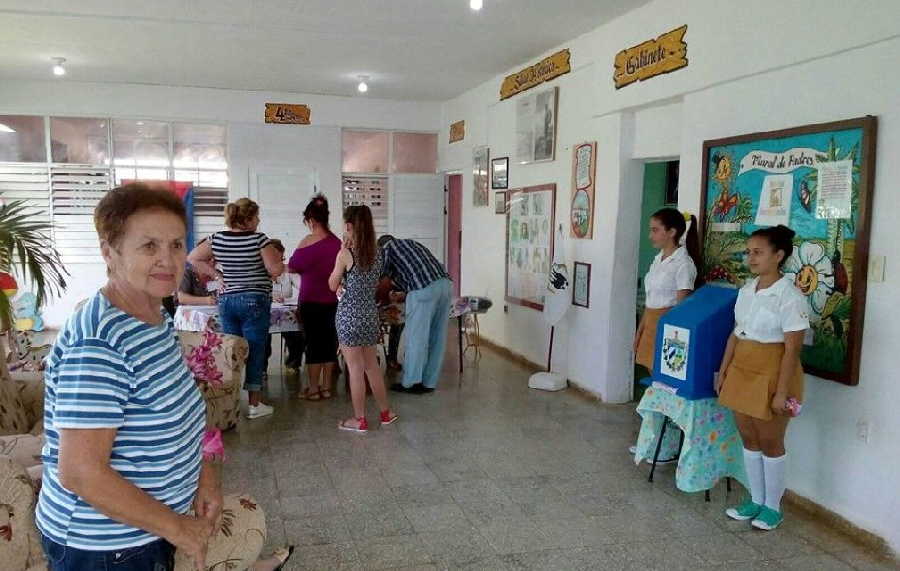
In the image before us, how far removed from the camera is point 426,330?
516 cm

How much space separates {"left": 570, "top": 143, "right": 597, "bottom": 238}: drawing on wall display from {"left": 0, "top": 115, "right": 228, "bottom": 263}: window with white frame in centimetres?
478

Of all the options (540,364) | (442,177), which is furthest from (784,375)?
(442,177)

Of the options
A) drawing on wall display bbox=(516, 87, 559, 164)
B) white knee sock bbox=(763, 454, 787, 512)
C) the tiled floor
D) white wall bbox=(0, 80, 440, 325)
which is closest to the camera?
A: the tiled floor

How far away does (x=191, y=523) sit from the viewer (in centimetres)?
137

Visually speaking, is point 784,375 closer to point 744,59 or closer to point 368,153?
point 744,59

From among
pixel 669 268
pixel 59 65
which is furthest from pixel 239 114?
pixel 669 268

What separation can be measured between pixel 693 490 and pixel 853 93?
1.98 metres

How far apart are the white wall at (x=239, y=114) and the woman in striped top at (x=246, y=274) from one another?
3.92 metres

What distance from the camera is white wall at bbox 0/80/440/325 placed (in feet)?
25.2

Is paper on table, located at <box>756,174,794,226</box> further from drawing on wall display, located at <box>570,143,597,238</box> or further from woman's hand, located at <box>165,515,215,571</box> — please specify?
woman's hand, located at <box>165,515,215,571</box>

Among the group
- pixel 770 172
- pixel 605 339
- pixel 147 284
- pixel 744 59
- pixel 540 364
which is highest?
pixel 744 59

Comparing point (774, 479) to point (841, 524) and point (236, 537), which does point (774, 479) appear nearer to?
point (841, 524)

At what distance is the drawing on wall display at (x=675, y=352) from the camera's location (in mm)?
3258

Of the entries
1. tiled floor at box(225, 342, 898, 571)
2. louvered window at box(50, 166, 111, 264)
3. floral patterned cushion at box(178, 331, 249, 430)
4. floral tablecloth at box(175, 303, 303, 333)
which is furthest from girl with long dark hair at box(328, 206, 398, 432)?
louvered window at box(50, 166, 111, 264)
